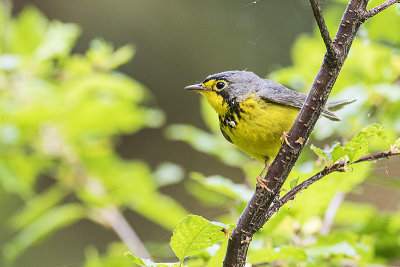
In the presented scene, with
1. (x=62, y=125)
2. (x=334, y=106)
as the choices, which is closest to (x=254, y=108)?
(x=334, y=106)

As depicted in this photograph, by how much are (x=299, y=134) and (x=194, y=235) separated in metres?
0.24

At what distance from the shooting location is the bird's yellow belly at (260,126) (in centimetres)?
139

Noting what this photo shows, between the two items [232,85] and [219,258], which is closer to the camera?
[219,258]

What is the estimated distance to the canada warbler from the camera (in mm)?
1396

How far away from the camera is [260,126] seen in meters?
1.43

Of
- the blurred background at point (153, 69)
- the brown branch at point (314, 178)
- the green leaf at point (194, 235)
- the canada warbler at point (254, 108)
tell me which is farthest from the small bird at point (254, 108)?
the blurred background at point (153, 69)

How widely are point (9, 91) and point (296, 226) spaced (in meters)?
1.47

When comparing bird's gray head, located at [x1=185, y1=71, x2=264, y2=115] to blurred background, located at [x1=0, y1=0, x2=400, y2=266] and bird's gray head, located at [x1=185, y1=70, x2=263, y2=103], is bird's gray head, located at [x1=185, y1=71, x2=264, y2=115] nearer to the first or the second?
bird's gray head, located at [x1=185, y1=70, x2=263, y2=103]

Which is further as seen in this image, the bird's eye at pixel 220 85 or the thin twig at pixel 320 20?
the bird's eye at pixel 220 85

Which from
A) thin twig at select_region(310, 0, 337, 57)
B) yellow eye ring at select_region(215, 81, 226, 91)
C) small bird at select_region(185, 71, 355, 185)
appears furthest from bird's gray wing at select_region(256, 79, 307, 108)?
thin twig at select_region(310, 0, 337, 57)

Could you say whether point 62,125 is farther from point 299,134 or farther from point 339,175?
point 299,134

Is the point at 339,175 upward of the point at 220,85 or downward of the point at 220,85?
downward

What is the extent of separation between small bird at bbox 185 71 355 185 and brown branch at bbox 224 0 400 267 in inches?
17.7

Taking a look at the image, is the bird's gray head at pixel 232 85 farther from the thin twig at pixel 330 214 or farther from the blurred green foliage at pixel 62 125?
the blurred green foliage at pixel 62 125
